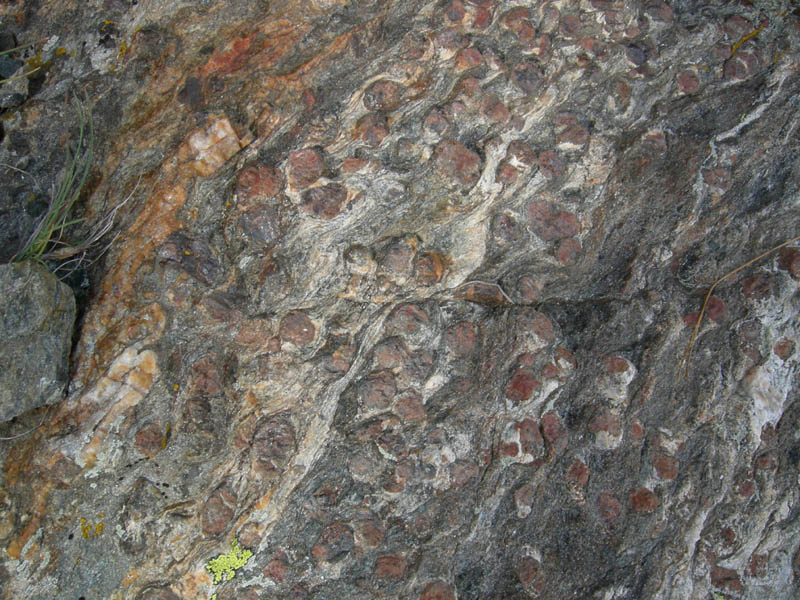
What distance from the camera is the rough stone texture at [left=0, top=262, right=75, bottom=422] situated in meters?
2.23

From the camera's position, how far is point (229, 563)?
2.37 metres

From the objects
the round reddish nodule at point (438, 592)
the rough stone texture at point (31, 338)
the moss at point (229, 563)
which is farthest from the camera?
the round reddish nodule at point (438, 592)

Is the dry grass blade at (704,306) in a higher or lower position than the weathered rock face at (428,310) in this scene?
lower

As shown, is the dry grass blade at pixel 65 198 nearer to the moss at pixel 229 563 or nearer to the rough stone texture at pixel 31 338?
the rough stone texture at pixel 31 338

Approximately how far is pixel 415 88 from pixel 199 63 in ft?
2.99

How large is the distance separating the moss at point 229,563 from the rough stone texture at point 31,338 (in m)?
0.82

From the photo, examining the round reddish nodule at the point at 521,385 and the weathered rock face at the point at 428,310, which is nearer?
the weathered rock face at the point at 428,310

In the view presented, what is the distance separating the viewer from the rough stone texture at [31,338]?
2234 millimetres

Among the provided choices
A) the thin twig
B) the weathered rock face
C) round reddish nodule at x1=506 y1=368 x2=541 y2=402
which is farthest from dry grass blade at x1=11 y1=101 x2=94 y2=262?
round reddish nodule at x1=506 y1=368 x2=541 y2=402

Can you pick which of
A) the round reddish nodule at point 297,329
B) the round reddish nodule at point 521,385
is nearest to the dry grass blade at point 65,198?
the round reddish nodule at point 297,329

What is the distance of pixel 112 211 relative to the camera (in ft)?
8.39

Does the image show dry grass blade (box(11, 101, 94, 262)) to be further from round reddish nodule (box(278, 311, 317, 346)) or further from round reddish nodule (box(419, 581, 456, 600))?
round reddish nodule (box(419, 581, 456, 600))

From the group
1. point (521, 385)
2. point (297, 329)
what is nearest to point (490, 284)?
point (521, 385)

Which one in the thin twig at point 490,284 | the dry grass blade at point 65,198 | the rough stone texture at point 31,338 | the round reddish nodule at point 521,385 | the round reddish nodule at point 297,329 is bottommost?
the round reddish nodule at point 521,385
